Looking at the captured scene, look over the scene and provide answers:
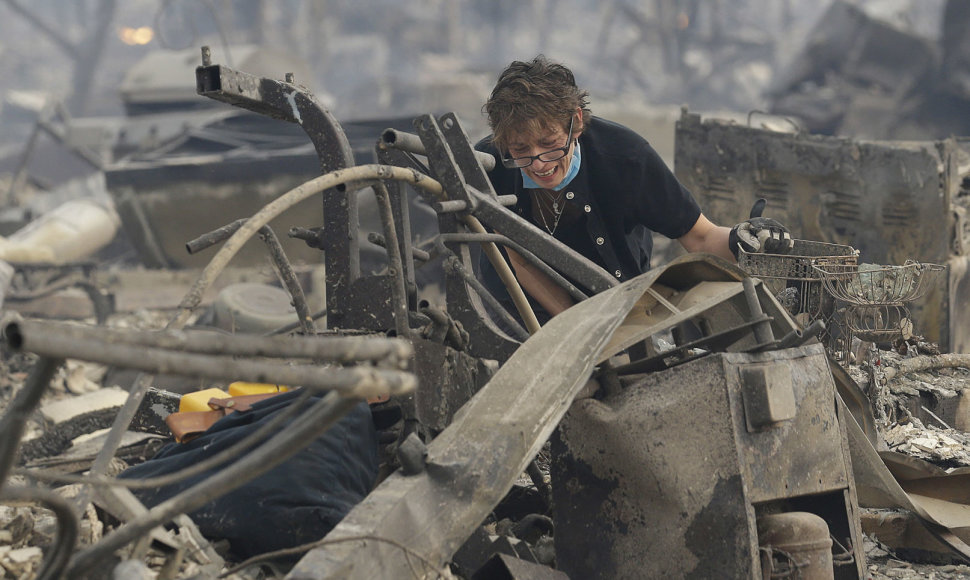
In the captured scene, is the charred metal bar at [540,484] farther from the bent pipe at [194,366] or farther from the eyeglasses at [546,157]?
the bent pipe at [194,366]

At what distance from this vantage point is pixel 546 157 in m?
3.61

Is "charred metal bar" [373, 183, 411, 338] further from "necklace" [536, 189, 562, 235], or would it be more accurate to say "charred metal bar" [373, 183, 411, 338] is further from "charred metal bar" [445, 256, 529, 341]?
"necklace" [536, 189, 562, 235]

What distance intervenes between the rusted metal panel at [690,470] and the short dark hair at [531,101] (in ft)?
3.87

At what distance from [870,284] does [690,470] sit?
1715 mm

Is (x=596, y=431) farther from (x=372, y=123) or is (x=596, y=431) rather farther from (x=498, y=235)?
(x=372, y=123)

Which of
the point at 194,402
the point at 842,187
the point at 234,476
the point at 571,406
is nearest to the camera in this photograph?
the point at 234,476

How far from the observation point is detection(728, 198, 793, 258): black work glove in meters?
3.66

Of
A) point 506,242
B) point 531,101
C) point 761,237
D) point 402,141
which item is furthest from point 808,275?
point 402,141

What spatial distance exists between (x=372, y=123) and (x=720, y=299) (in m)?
7.03

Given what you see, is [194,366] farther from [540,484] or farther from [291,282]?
[291,282]

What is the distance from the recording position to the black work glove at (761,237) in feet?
12.0

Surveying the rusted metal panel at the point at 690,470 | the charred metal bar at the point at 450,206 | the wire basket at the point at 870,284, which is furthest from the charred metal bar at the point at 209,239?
the wire basket at the point at 870,284

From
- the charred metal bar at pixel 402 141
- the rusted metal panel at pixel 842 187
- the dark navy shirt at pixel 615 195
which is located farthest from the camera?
the rusted metal panel at pixel 842 187

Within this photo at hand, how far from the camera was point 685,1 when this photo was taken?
27.4 meters
